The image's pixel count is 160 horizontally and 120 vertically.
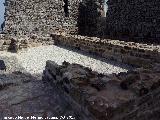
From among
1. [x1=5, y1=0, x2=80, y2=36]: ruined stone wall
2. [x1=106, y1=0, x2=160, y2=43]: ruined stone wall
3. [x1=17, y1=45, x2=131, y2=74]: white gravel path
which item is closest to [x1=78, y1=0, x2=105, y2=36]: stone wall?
[x1=5, y1=0, x2=80, y2=36]: ruined stone wall

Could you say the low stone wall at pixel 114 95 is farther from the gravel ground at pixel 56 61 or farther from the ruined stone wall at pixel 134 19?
the ruined stone wall at pixel 134 19

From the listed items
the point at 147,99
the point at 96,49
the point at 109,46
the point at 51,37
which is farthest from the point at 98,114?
the point at 51,37

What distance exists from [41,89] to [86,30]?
12974 millimetres

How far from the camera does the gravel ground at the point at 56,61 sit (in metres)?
7.75

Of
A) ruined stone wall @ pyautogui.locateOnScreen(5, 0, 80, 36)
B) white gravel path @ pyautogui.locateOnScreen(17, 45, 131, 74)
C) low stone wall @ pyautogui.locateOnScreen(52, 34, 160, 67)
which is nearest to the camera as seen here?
low stone wall @ pyautogui.locateOnScreen(52, 34, 160, 67)

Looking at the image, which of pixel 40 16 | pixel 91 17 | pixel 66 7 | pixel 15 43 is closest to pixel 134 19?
pixel 91 17

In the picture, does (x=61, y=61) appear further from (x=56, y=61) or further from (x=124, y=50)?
(x=124, y=50)

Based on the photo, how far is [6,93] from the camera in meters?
5.05

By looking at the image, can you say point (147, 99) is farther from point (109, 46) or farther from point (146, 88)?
point (109, 46)

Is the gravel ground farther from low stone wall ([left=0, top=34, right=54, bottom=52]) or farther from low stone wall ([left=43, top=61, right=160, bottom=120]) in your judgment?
low stone wall ([left=43, top=61, right=160, bottom=120])

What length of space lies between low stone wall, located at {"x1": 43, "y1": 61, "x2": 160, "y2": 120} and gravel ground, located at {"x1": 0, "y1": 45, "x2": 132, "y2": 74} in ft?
11.9

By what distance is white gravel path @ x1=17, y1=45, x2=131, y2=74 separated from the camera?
769 cm

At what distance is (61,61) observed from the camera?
9438 mm

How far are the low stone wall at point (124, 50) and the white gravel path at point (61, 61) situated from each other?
1.00 feet
